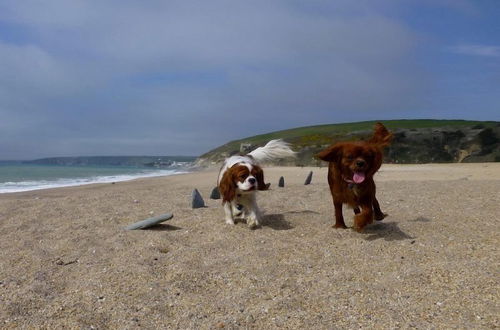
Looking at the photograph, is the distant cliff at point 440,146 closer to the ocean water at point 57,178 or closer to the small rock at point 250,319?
the ocean water at point 57,178

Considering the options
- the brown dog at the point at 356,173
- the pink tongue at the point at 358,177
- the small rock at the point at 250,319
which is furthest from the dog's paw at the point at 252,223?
the small rock at the point at 250,319

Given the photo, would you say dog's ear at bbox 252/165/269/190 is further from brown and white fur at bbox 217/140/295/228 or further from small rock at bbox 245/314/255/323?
small rock at bbox 245/314/255/323

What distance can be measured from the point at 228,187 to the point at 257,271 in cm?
231

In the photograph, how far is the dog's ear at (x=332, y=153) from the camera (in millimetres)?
5359

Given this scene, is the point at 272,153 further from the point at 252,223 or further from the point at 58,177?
the point at 58,177

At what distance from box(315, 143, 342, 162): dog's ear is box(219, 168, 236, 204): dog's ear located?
1.48 metres

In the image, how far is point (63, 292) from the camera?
3.75 metres

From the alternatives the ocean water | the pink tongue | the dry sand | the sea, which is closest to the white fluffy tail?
the dry sand

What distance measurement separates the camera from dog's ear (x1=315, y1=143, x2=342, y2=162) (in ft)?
17.6

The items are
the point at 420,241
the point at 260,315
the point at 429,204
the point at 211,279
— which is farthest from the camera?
the point at 429,204

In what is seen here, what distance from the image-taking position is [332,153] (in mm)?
5391

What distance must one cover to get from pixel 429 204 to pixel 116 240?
16.4ft

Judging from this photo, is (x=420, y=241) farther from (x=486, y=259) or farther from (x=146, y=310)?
(x=146, y=310)

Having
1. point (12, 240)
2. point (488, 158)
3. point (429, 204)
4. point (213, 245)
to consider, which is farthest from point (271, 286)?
point (488, 158)
